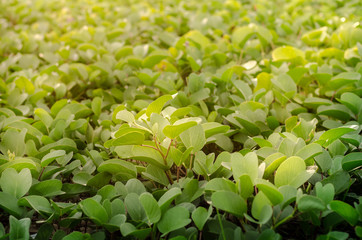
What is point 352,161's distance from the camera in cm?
95

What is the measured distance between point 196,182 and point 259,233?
23 cm

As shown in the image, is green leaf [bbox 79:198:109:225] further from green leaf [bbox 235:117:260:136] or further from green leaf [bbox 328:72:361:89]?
green leaf [bbox 328:72:361:89]

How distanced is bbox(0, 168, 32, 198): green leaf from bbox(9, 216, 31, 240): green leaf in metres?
0.10

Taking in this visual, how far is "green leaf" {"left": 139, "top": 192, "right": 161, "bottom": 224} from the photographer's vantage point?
88cm

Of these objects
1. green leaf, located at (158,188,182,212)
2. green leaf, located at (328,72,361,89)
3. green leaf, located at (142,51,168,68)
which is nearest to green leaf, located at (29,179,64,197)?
green leaf, located at (158,188,182,212)

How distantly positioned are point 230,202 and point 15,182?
0.60 meters

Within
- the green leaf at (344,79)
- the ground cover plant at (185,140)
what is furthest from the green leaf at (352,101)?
the green leaf at (344,79)

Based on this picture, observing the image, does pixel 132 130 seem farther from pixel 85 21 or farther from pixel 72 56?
pixel 85 21

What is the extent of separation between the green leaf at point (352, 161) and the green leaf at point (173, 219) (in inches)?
17.6

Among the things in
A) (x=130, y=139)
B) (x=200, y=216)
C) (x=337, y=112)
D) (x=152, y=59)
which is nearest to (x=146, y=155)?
(x=130, y=139)

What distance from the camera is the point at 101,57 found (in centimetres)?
208

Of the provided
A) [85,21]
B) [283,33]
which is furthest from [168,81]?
[85,21]

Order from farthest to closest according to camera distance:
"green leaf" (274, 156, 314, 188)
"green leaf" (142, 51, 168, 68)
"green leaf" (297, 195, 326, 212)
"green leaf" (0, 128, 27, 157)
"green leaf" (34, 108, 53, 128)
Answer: "green leaf" (142, 51, 168, 68)
"green leaf" (34, 108, 53, 128)
"green leaf" (0, 128, 27, 157)
"green leaf" (274, 156, 314, 188)
"green leaf" (297, 195, 326, 212)

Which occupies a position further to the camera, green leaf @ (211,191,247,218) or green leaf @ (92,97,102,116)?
green leaf @ (92,97,102,116)
